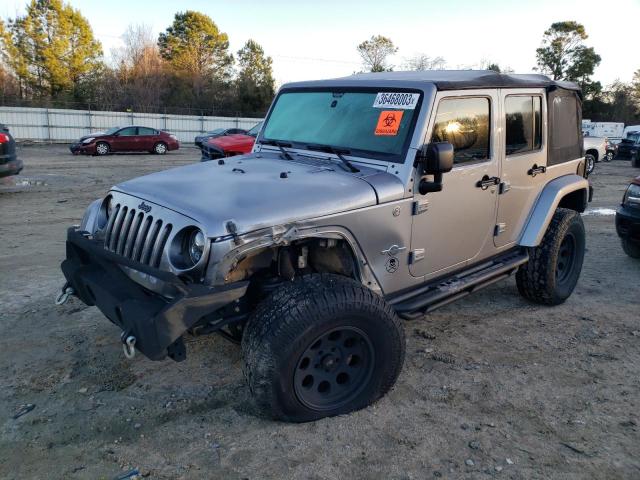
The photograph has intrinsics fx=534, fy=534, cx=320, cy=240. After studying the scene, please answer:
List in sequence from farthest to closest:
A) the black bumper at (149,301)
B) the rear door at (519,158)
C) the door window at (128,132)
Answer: the door window at (128,132) → the rear door at (519,158) → the black bumper at (149,301)

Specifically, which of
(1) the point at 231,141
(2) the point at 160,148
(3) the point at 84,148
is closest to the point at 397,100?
(1) the point at 231,141

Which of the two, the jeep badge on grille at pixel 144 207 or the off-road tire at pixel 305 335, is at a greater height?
the jeep badge on grille at pixel 144 207

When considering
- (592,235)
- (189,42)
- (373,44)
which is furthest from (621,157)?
(189,42)

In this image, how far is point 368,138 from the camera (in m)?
3.82

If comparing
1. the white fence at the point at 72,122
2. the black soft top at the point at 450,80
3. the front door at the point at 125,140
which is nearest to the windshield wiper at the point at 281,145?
the black soft top at the point at 450,80

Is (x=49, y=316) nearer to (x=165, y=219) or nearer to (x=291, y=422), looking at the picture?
(x=165, y=219)

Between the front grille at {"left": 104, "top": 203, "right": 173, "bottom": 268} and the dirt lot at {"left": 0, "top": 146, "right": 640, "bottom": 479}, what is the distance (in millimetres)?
965

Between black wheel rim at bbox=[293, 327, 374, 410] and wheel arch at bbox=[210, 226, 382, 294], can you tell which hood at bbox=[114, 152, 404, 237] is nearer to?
wheel arch at bbox=[210, 226, 382, 294]

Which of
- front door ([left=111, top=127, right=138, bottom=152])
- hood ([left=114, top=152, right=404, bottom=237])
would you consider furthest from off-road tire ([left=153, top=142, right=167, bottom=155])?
hood ([left=114, top=152, right=404, bottom=237])

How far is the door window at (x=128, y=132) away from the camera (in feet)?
77.0

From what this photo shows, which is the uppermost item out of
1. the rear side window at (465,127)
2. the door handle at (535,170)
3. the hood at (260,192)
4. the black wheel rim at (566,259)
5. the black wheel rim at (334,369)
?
the rear side window at (465,127)

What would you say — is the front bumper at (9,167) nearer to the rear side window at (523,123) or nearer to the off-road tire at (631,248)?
the rear side window at (523,123)

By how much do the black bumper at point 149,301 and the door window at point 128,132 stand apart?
2174 centimetres

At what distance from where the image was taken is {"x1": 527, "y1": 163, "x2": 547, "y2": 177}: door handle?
468 cm
